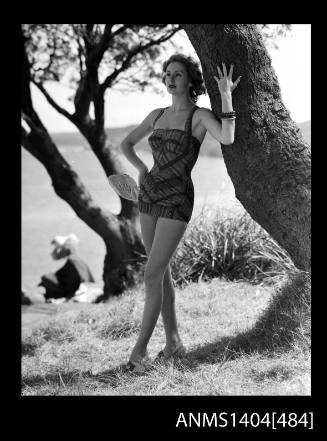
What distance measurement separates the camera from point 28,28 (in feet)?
37.1

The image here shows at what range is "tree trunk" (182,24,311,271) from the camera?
14.7ft

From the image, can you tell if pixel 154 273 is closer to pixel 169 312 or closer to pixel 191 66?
pixel 169 312

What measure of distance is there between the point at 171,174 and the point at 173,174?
14 millimetres

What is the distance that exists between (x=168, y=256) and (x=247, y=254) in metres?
3.97

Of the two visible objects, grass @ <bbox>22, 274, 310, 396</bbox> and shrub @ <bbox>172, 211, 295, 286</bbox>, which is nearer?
grass @ <bbox>22, 274, 310, 396</bbox>

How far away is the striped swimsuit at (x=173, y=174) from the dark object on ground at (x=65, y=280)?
8.75 meters

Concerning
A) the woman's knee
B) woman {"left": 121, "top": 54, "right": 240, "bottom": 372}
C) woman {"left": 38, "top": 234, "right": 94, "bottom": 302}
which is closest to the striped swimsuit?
woman {"left": 121, "top": 54, "right": 240, "bottom": 372}

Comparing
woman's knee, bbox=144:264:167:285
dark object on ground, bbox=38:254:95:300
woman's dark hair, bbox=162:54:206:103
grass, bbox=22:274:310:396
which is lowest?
dark object on ground, bbox=38:254:95:300

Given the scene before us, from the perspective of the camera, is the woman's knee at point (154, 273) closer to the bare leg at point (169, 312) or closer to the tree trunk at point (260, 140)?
the bare leg at point (169, 312)

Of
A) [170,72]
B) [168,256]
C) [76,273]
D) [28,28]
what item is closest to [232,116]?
[170,72]

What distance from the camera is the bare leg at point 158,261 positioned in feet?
14.1

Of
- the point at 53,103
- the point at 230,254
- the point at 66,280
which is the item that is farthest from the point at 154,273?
the point at 66,280

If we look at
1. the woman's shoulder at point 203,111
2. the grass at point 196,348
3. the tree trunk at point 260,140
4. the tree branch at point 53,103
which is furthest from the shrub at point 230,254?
the tree branch at point 53,103

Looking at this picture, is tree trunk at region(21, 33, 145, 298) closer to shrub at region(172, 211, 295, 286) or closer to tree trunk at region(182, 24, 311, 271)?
shrub at region(172, 211, 295, 286)
